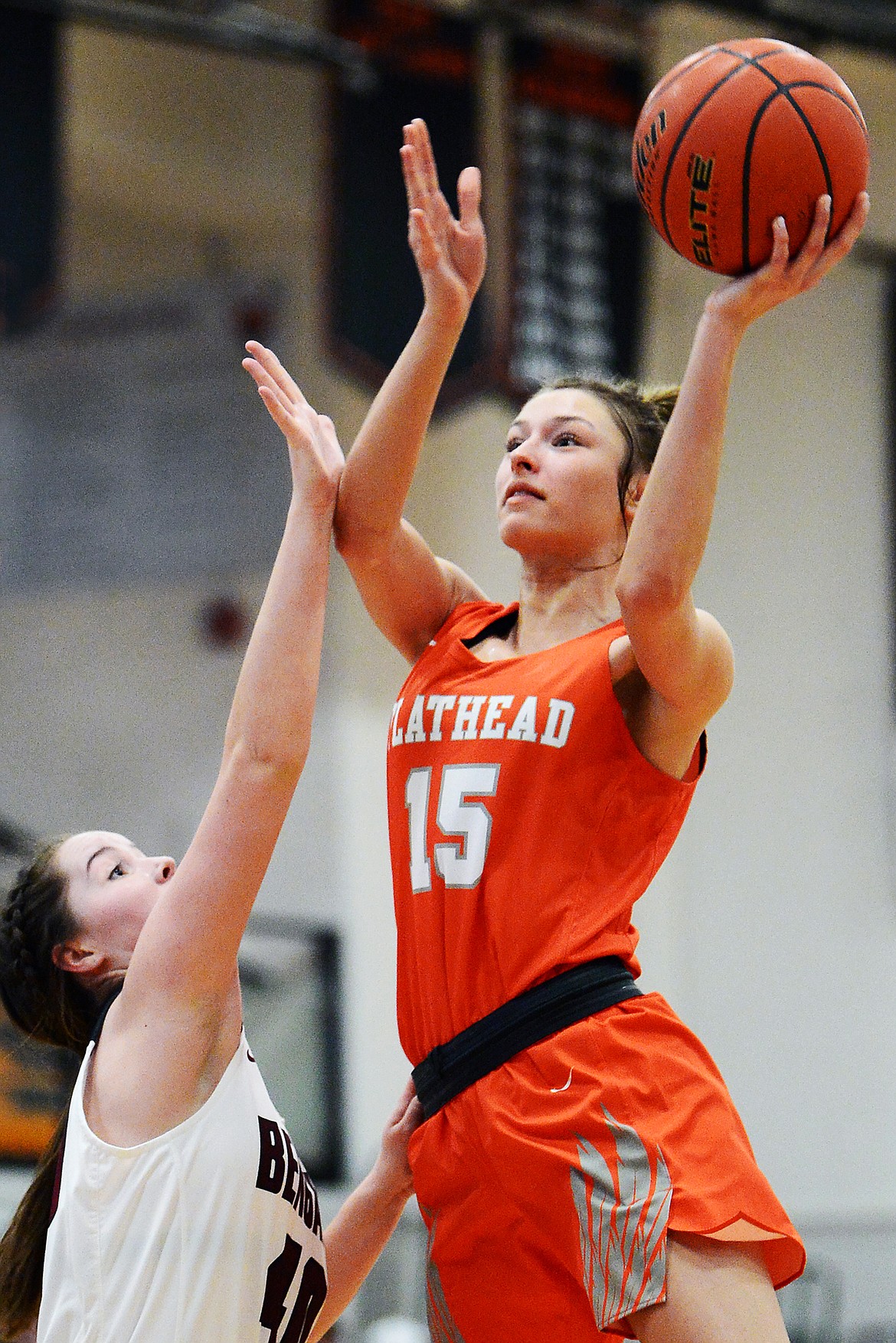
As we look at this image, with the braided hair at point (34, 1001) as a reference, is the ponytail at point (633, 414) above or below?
above

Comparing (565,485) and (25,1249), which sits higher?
(565,485)

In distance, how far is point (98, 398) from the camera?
7176mm

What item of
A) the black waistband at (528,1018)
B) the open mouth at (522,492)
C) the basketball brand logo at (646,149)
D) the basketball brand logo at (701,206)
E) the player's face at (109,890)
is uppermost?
the basketball brand logo at (646,149)

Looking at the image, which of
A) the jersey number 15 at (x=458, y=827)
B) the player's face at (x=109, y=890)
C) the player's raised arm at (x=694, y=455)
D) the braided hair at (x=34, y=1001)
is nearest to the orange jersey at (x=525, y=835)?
the jersey number 15 at (x=458, y=827)

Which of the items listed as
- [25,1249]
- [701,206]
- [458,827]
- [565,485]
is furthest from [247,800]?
[701,206]

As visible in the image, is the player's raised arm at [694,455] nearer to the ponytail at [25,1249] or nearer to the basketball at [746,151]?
the basketball at [746,151]

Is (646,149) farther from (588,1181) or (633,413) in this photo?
(588,1181)

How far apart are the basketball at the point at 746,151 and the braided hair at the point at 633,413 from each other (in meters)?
0.38

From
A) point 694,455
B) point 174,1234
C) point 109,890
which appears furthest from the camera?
point 109,890

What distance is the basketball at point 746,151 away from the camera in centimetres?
193

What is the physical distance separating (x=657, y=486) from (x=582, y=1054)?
0.76 meters

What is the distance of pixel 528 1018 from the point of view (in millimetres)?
2113

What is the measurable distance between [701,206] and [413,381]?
0.50 meters

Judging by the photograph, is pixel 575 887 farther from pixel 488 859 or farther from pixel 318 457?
pixel 318 457
